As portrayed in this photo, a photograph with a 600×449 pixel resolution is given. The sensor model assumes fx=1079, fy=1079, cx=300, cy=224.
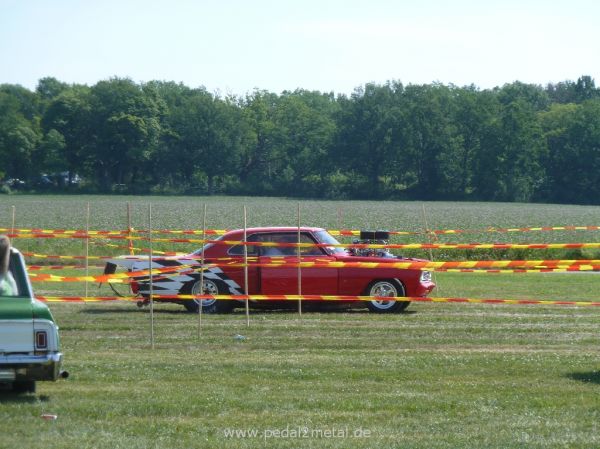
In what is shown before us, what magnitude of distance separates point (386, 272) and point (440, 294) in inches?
155

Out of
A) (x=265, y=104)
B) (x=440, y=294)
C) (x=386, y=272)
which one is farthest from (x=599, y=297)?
(x=265, y=104)

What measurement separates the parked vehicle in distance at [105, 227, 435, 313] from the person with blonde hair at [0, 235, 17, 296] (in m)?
8.40

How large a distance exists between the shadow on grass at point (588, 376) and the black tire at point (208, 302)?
8.28 metres

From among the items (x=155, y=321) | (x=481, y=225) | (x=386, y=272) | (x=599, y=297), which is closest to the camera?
(x=155, y=321)

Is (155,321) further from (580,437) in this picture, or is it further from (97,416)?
(580,437)

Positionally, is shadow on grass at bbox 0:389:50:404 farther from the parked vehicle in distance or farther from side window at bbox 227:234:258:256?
side window at bbox 227:234:258:256

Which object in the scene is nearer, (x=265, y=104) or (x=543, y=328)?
(x=543, y=328)

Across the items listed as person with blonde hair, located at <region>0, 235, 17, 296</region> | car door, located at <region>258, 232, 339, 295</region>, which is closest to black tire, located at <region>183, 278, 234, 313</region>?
car door, located at <region>258, 232, 339, 295</region>

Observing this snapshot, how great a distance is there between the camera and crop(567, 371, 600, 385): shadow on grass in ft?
37.4

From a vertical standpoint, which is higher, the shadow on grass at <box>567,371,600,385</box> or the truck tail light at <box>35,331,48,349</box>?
the truck tail light at <box>35,331,48,349</box>

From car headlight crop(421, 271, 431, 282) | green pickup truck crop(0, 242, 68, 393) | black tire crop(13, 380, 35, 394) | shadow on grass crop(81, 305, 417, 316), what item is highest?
green pickup truck crop(0, 242, 68, 393)

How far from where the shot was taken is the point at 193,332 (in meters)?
16.0

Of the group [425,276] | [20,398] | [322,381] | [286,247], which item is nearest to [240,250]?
[286,247]

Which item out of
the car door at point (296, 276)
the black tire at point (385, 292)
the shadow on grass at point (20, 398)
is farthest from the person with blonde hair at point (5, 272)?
the black tire at point (385, 292)
